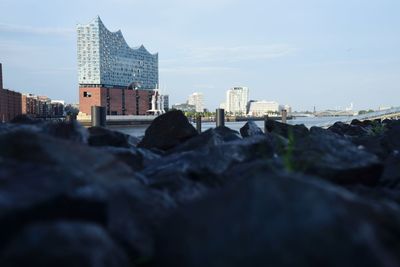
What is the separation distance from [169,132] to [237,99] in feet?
613

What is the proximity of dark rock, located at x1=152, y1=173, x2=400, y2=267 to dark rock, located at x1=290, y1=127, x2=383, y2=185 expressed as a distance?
3.42 feet

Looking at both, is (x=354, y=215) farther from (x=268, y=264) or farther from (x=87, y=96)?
(x=87, y=96)

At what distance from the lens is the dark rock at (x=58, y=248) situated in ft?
4.98

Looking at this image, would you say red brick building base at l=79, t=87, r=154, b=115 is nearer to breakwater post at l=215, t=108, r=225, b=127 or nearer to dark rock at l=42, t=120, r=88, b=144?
breakwater post at l=215, t=108, r=225, b=127

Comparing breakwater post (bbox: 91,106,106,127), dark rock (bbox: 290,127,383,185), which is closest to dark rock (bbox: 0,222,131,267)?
dark rock (bbox: 290,127,383,185)

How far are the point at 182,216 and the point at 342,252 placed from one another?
2.20 ft

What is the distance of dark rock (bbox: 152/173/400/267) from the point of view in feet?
4.86

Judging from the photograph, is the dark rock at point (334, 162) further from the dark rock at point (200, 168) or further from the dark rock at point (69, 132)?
the dark rock at point (69, 132)

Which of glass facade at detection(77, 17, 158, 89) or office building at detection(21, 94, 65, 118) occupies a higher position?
glass facade at detection(77, 17, 158, 89)

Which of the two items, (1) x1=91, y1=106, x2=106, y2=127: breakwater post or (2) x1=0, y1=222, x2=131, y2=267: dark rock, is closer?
(2) x1=0, y1=222, x2=131, y2=267: dark rock

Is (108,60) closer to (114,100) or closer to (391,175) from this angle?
(114,100)

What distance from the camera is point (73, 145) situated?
2754mm

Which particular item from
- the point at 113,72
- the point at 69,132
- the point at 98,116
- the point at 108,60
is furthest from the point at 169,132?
the point at 108,60

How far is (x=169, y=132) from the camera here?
20.0 ft
